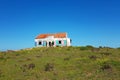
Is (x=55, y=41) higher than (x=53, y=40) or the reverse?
the reverse

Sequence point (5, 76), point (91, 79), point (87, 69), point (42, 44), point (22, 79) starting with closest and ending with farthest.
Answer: point (91, 79) → point (22, 79) → point (5, 76) → point (87, 69) → point (42, 44)

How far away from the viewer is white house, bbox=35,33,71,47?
64312mm

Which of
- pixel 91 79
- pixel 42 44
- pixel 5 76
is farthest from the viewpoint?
pixel 42 44

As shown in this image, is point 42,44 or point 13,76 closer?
point 13,76

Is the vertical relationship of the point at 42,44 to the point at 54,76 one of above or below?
above

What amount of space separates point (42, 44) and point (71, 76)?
47.9 m

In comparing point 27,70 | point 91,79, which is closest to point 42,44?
point 27,70

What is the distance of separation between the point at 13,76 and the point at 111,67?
30.3 feet

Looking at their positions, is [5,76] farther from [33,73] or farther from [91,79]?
[91,79]

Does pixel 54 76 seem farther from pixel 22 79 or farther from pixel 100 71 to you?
pixel 100 71

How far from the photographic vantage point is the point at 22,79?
714 inches

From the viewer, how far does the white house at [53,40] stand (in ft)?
211

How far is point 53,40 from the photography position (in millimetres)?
64625

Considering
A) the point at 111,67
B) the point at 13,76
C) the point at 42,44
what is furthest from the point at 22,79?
the point at 42,44
